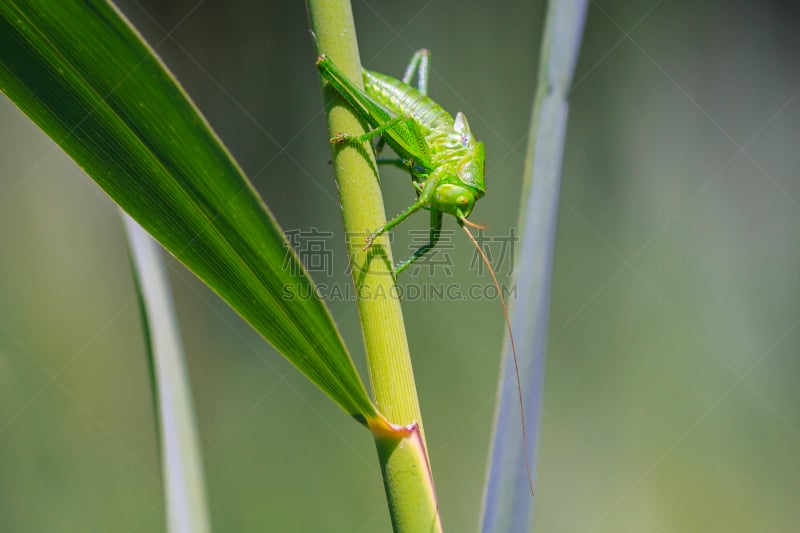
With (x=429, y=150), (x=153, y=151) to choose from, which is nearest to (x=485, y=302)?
(x=429, y=150)

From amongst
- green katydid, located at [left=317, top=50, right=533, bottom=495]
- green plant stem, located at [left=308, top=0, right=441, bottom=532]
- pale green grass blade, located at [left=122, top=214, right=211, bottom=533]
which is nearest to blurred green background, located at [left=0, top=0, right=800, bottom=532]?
green katydid, located at [left=317, top=50, right=533, bottom=495]

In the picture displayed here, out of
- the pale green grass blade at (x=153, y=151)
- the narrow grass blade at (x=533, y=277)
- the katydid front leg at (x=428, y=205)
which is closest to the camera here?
the pale green grass blade at (x=153, y=151)

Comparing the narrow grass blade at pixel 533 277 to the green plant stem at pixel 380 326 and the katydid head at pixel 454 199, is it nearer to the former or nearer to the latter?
the green plant stem at pixel 380 326

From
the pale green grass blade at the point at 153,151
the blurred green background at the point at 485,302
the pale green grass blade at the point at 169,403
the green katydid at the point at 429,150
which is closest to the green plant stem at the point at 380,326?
the pale green grass blade at the point at 153,151

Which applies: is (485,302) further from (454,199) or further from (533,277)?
(533,277)

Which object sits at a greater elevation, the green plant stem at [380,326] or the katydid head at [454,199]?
the katydid head at [454,199]

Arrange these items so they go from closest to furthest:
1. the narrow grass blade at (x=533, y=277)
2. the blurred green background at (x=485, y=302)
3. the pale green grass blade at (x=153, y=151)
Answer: the pale green grass blade at (x=153, y=151) < the narrow grass blade at (x=533, y=277) < the blurred green background at (x=485, y=302)

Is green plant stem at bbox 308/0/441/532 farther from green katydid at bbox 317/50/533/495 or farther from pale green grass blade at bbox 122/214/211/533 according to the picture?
green katydid at bbox 317/50/533/495
